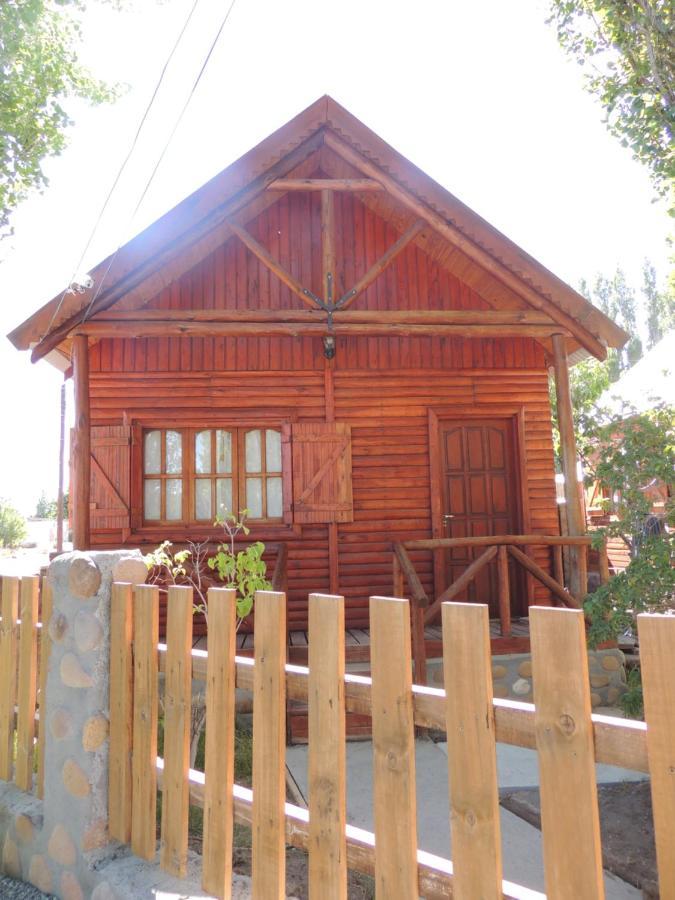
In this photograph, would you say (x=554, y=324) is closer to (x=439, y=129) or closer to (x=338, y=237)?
(x=338, y=237)

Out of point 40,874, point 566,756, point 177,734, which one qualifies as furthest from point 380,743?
point 40,874

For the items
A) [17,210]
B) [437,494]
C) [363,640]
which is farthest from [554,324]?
[17,210]

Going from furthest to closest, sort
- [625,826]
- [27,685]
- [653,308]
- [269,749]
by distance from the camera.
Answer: [653,308], [625,826], [27,685], [269,749]

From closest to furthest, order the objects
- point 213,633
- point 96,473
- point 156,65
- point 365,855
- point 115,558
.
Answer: point 365,855, point 213,633, point 115,558, point 156,65, point 96,473

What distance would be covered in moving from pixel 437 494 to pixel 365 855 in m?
6.09

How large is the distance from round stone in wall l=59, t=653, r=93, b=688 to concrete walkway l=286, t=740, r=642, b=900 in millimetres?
2108

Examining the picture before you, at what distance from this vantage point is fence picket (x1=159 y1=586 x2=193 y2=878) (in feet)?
7.86

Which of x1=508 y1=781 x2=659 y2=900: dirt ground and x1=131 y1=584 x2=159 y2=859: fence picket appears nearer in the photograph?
A: x1=131 y1=584 x2=159 y2=859: fence picket

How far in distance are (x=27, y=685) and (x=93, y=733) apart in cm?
82

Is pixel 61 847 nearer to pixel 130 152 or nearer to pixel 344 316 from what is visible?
pixel 344 316

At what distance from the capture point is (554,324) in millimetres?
6789

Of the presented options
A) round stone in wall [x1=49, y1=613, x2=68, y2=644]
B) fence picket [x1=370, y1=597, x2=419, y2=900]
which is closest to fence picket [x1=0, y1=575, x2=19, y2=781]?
round stone in wall [x1=49, y1=613, x2=68, y2=644]

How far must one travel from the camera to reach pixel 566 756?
1517mm

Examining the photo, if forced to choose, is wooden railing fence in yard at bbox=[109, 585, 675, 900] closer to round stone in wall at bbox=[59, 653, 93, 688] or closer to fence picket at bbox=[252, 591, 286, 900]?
fence picket at bbox=[252, 591, 286, 900]
